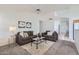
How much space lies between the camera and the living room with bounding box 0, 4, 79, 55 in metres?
2.53

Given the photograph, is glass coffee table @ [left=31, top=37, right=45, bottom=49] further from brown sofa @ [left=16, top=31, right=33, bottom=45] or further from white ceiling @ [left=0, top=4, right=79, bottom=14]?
white ceiling @ [left=0, top=4, right=79, bottom=14]

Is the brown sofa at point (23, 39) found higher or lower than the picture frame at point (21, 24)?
lower

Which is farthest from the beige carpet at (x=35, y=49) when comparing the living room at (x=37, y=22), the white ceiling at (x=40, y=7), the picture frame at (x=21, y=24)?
the white ceiling at (x=40, y=7)

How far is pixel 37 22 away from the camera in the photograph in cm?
260

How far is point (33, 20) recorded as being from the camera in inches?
102

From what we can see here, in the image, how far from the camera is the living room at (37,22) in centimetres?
253

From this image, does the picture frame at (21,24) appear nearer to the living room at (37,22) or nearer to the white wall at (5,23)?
the living room at (37,22)

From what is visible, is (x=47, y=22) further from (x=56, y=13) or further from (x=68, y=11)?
(x=68, y=11)

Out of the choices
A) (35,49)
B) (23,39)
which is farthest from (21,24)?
(35,49)

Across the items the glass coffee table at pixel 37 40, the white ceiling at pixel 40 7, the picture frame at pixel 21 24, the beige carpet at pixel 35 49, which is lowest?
the beige carpet at pixel 35 49

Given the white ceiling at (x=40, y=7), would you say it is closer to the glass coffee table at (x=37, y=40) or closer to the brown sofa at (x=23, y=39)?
the brown sofa at (x=23, y=39)

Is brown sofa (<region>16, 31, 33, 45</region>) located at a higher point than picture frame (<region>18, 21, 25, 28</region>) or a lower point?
lower

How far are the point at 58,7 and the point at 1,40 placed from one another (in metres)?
1.55

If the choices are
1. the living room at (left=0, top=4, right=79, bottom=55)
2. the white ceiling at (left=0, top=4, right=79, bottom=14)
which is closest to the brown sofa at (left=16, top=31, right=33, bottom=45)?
the living room at (left=0, top=4, right=79, bottom=55)
